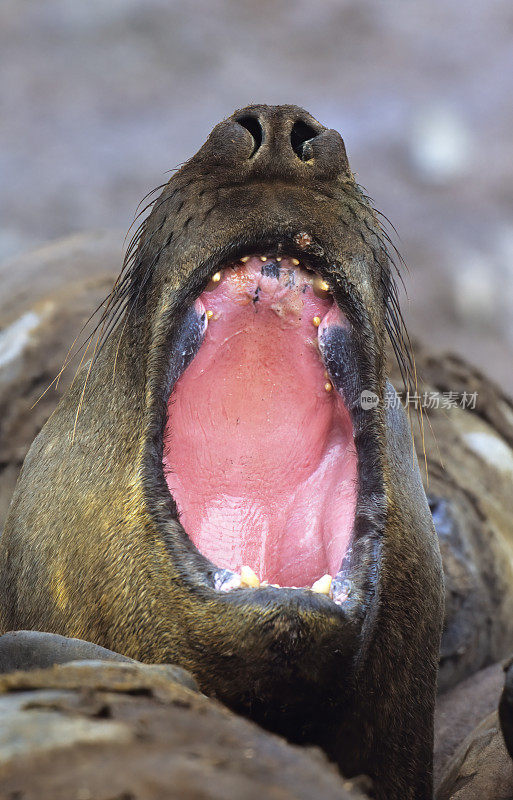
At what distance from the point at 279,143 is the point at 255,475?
0.71 metres

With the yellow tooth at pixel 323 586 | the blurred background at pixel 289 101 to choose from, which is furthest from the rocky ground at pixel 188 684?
the blurred background at pixel 289 101

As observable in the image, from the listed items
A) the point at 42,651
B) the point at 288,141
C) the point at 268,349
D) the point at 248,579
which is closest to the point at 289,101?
the point at 268,349

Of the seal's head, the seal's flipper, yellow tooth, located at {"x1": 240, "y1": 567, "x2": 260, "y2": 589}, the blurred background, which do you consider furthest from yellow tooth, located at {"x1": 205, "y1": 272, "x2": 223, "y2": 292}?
the blurred background

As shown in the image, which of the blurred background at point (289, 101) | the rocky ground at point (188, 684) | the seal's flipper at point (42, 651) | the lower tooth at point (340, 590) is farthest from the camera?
the blurred background at point (289, 101)

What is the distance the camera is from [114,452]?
2273 mm

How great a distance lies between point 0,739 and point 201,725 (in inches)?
9.6

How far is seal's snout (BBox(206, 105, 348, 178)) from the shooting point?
2.21 m

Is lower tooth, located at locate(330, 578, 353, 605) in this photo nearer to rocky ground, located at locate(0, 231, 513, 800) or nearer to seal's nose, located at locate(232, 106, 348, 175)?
rocky ground, located at locate(0, 231, 513, 800)

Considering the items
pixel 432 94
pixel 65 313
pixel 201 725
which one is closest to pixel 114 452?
pixel 201 725

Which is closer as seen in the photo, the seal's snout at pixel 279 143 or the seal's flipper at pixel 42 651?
the seal's flipper at pixel 42 651

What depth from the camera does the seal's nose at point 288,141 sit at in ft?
7.24

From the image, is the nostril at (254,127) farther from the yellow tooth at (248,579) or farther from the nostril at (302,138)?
the yellow tooth at (248,579)

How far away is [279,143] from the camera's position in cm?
221

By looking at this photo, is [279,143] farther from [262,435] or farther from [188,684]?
[188,684]
